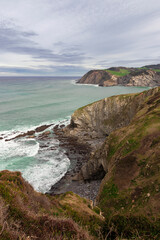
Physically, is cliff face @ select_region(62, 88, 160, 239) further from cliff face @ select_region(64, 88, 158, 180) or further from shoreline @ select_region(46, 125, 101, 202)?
cliff face @ select_region(64, 88, 158, 180)

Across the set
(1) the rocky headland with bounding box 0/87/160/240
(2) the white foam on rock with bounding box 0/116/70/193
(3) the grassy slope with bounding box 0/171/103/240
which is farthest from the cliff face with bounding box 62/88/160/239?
(2) the white foam on rock with bounding box 0/116/70/193

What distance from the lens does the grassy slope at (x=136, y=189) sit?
9.97 metres

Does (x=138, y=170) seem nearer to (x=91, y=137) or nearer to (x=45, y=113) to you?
(x=91, y=137)

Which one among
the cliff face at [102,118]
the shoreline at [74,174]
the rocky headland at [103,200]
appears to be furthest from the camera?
the cliff face at [102,118]

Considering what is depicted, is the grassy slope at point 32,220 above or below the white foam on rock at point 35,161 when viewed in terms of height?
above

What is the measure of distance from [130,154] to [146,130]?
190 inches

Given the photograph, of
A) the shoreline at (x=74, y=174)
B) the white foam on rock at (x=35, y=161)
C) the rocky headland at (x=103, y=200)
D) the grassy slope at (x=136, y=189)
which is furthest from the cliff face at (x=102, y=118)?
the grassy slope at (x=136, y=189)

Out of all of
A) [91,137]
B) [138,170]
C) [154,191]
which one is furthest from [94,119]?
[154,191]

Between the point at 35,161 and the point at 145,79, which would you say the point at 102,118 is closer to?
the point at 35,161

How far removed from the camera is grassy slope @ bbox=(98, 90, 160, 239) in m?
9.97

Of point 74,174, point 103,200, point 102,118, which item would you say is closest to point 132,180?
point 103,200

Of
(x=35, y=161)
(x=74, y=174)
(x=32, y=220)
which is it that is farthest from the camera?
(x=35, y=161)

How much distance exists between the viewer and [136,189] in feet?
43.5

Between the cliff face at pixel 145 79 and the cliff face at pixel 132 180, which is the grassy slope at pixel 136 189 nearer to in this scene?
the cliff face at pixel 132 180
